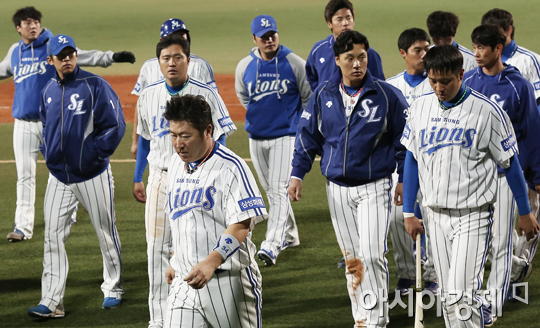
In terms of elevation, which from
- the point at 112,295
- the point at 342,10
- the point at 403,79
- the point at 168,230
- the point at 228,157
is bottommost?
the point at 112,295

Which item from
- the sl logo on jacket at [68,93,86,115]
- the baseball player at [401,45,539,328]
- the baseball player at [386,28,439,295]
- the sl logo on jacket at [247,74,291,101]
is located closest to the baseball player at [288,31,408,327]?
the baseball player at [401,45,539,328]

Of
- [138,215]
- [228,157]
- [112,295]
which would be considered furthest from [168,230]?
[138,215]

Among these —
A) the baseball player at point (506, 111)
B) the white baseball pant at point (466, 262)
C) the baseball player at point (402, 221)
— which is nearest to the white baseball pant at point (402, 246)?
the baseball player at point (402, 221)

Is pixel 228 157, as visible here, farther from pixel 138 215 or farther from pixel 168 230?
pixel 138 215

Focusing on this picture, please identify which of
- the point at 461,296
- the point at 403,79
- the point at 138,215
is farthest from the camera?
the point at 138,215

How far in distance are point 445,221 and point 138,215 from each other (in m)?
5.20

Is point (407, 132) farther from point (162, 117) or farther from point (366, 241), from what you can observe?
point (162, 117)

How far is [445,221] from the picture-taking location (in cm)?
438

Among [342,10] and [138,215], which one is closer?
[342,10]

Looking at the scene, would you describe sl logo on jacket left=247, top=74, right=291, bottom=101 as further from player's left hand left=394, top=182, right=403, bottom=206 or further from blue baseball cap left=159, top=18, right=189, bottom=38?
player's left hand left=394, top=182, right=403, bottom=206

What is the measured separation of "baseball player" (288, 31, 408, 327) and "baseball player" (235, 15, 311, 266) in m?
2.13

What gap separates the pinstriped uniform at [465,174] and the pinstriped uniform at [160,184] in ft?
5.31

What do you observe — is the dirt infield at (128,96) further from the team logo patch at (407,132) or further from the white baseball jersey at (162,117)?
the team logo patch at (407,132)

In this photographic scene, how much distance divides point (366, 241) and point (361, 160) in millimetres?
535
